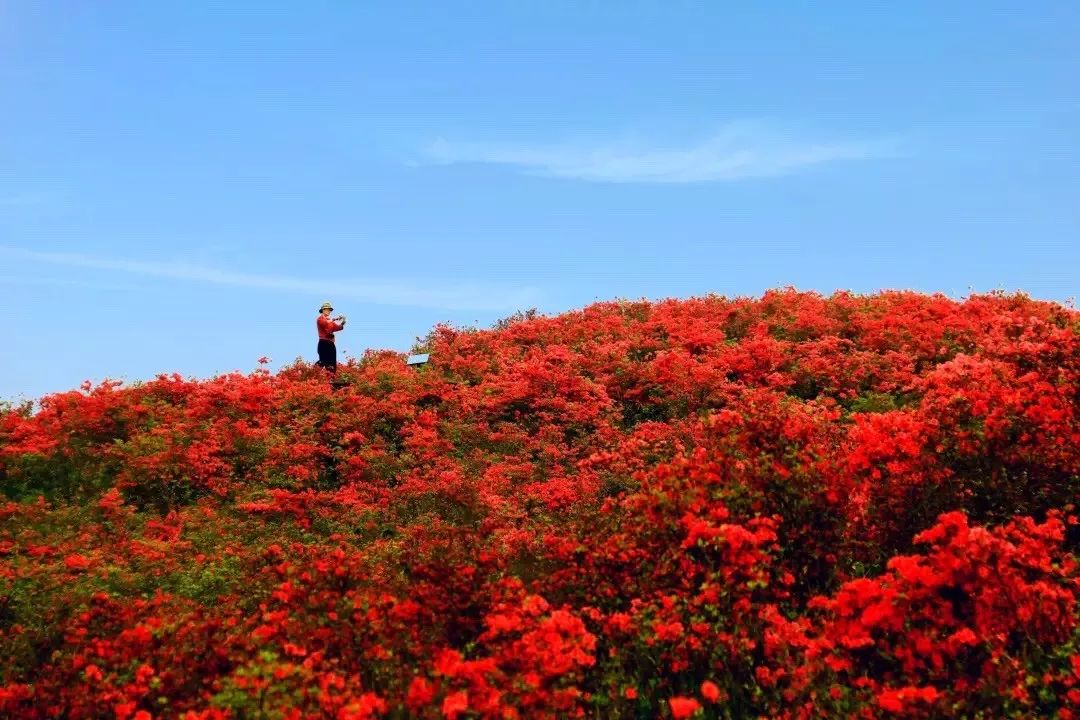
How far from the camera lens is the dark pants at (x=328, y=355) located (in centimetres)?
2559

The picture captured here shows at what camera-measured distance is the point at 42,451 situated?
20.6 meters

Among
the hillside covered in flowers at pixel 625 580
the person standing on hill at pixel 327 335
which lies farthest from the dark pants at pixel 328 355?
the hillside covered in flowers at pixel 625 580

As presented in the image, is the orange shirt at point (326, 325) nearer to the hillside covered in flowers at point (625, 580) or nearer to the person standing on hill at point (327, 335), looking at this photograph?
the person standing on hill at point (327, 335)

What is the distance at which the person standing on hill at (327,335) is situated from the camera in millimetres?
24875

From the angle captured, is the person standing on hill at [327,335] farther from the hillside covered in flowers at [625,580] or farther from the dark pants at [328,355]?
the hillside covered in flowers at [625,580]

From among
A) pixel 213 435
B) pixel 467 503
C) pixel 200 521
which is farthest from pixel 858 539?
pixel 213 435

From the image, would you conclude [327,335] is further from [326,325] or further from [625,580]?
[625,580]

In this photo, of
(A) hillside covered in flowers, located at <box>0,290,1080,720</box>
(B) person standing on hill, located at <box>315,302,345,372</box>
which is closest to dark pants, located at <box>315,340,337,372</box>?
(B) person standing on hill, located at <box>315,302,345,372</box>

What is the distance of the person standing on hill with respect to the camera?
2488 centimetres

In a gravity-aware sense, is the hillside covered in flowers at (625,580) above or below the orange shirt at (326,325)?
below

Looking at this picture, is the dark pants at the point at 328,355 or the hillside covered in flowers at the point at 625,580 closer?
the hillside covered in flowers at the point at 625,580

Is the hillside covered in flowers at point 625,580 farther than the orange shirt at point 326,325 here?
No

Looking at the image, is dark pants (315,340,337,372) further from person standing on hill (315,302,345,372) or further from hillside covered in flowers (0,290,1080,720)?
hillside covered in flowers (0,290,1080,720)

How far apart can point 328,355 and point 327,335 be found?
0.73 meters
